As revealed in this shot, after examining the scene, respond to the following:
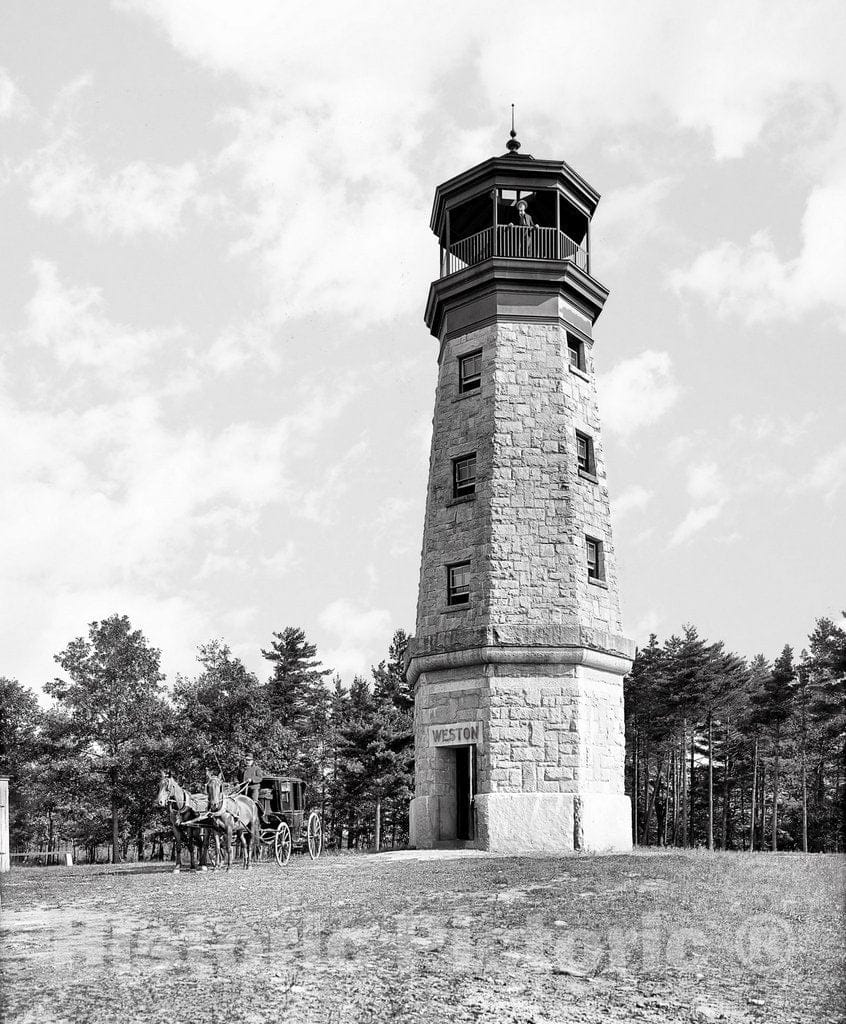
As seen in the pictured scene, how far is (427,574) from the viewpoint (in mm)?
26219

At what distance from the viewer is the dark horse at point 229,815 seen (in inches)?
791

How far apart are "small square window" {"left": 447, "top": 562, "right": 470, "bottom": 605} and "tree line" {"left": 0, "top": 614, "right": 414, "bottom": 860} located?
65.3ft

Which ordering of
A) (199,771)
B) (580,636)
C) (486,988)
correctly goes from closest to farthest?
(486,988) → (580,636) → (199,771)

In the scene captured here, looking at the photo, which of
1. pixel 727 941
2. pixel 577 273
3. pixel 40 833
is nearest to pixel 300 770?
pixel 40 833

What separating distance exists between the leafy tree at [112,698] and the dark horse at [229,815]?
24360mm

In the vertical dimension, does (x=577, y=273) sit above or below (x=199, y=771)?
above

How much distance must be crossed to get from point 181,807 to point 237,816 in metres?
1.16

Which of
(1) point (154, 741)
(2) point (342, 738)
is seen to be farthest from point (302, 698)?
(1) point (154, 741)

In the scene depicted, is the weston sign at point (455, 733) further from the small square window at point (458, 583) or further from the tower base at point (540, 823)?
the small square window at point (458, 583)

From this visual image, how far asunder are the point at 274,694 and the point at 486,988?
5549 centimetres

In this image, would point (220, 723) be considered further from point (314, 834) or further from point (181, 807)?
point (181, 807)

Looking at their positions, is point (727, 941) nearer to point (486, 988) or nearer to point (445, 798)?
point (486, 988)

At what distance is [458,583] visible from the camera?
2556 cm

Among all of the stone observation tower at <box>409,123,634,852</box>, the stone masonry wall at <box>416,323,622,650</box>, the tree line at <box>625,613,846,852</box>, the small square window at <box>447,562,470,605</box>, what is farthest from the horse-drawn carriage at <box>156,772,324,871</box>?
the tree line at <box>625,613,846,852</box>
